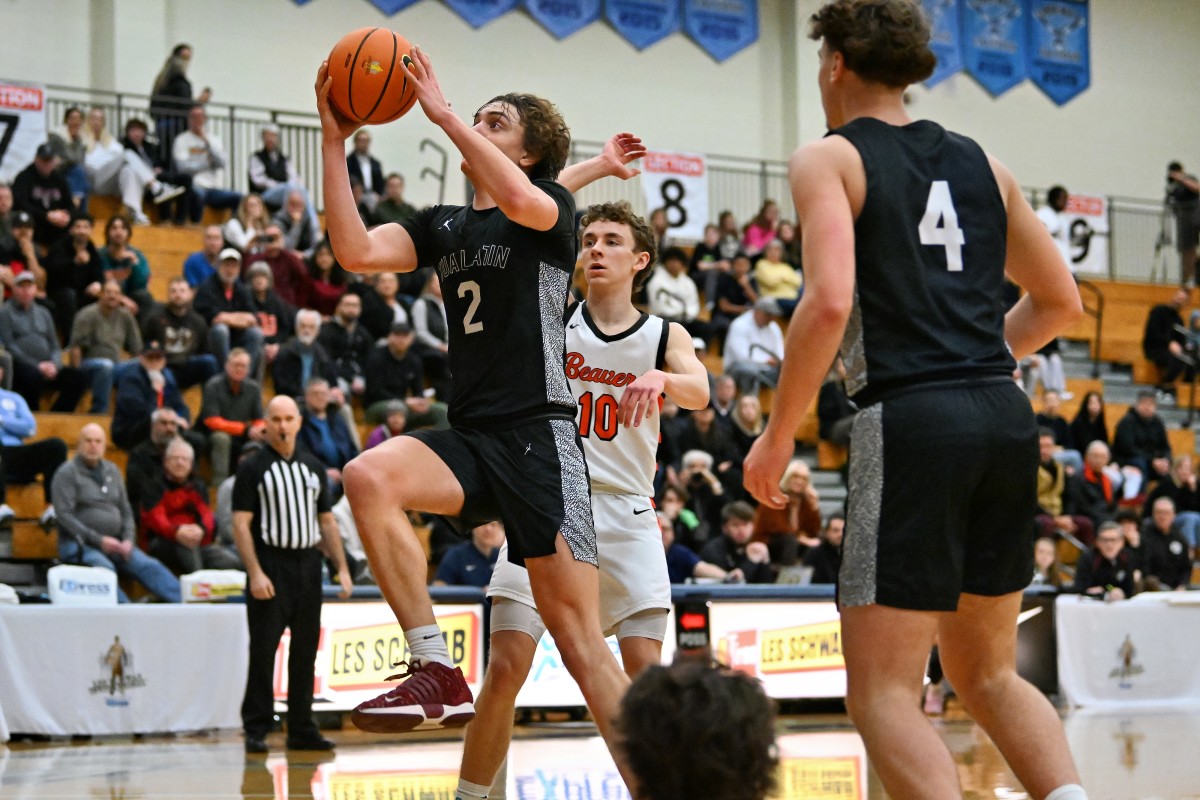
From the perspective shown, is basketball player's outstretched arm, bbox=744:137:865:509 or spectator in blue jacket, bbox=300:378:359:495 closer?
basketball player's outstretched arm, bbox=744:137:865:509

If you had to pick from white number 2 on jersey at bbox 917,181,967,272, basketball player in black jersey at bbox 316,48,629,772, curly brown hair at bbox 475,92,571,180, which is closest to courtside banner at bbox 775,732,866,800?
basketball player in black jersey at bbox 316,48,629,772

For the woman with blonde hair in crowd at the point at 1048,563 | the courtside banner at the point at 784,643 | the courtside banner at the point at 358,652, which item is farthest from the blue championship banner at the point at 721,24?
the courtside banner at the point at 358,652

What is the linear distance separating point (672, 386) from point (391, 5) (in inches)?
735

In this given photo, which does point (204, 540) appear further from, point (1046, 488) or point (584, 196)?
point (584, 196)

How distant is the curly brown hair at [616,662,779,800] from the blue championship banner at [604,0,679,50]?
900 inches

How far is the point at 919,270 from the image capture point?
3844mm

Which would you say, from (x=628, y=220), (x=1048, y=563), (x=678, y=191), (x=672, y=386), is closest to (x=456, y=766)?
(x=628, y=220)

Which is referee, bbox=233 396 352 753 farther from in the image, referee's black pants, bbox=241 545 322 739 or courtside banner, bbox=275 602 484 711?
courtside banner, bbox=275 602 484 711

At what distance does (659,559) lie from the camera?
589 centimetres

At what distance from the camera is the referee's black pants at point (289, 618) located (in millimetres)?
10008

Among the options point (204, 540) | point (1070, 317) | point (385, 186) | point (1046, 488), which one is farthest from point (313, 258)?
point (1070, 317)

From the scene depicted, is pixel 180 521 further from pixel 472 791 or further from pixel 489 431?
pixel 489 431

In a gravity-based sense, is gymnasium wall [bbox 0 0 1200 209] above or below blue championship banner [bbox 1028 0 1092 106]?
below

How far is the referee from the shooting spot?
32.8 ft
